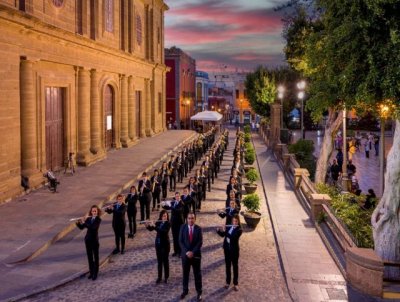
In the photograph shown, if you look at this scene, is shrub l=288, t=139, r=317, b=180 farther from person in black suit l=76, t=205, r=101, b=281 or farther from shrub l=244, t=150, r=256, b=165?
person in black suit l=76, t=205, r=101, b=281

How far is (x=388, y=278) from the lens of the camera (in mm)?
10844

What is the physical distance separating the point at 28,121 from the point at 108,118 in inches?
505

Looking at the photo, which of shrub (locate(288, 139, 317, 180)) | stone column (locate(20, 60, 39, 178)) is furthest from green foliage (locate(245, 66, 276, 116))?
stone column (locate(20, 60, 39, 178))

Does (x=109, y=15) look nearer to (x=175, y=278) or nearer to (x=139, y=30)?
(x=139, y=30)

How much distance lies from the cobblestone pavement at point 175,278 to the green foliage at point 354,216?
7.42 ft

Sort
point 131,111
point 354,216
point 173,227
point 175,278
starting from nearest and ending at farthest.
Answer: point 175,278 → point 173,227 → point 354,216 → point 131,111

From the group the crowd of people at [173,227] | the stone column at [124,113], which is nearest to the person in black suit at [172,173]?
the crowd of people at [173,227]

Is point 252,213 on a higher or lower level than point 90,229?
lower

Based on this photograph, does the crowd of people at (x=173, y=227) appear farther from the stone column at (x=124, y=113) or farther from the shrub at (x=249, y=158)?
the stone column at (x=124, y=113)

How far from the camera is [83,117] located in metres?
→ 26.9

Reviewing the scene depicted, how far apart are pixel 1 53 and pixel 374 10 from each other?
13274 millimetres

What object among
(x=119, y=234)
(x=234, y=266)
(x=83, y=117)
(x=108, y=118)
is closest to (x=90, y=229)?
(x=119, y=234)

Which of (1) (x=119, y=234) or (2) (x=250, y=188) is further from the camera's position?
(2) (x=250, y=188)

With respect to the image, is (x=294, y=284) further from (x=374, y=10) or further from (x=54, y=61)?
(x=54, y=61)
